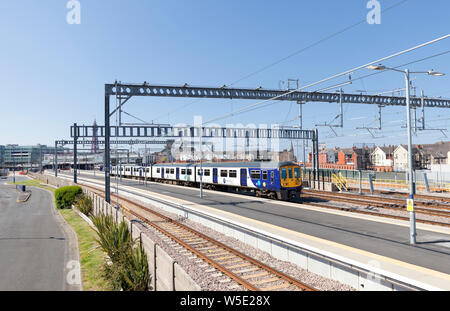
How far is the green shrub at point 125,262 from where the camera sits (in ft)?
36.8

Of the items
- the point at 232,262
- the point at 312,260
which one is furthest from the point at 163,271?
the point at 312,260

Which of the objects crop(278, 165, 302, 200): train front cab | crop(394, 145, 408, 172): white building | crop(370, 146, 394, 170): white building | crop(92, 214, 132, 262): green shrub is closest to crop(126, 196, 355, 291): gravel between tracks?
crop(92, 214, 132, 262): green shrub

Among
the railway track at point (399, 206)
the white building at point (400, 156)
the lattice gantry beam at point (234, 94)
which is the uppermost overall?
the lattice gantry beam at point (234, 94)

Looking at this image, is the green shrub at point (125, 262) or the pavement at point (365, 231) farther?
the green shrub at point (125, 262)

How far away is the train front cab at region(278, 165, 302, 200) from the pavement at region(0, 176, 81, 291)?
1444 centimetres

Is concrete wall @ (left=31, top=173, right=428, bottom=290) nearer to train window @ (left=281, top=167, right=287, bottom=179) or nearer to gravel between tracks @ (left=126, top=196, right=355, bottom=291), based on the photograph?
gravel between tracks @ (left=126, top=196, right=355, bottom=291)

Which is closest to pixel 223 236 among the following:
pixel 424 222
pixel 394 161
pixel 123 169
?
pixel 424 222

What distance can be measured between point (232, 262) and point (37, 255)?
1123 centimetres

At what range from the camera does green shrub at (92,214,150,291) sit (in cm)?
1120

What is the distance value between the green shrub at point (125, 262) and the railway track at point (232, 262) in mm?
1927

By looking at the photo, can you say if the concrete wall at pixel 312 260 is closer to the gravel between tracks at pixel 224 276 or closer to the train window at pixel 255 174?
the gravel between tracks at pixel 224 276

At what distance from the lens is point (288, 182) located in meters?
23.9

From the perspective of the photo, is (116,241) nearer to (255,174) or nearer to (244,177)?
(255,174)

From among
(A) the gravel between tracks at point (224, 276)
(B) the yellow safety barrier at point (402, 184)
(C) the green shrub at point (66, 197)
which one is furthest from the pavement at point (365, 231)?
(C) the green shrub at point (66, 197)
